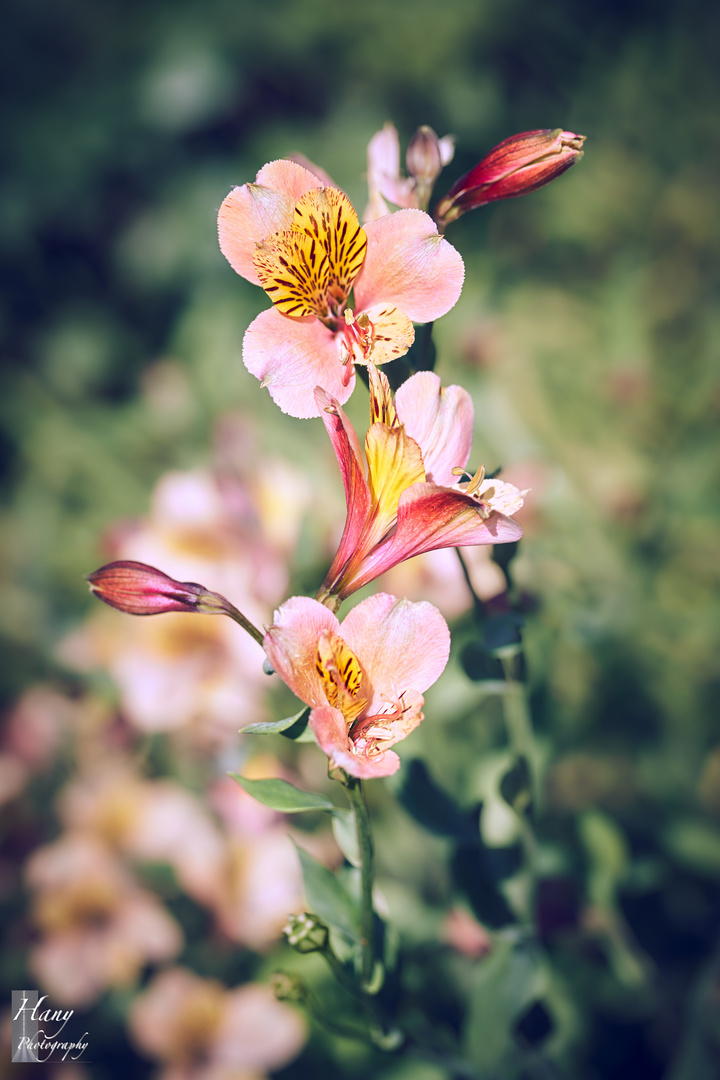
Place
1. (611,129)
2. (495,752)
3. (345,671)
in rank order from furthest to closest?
1. (611,129)
2. (495,752)
3. (345,671)

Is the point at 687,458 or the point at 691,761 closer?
the point at 691,761

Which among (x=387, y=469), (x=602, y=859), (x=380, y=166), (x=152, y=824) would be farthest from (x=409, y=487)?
(x=152, y=824)

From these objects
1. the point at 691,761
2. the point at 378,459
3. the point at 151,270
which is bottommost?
the point at 691,761

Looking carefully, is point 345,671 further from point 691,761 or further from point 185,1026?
point 691,761

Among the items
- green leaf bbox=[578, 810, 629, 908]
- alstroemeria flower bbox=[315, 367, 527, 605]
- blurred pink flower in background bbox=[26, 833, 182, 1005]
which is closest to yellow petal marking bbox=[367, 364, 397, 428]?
alstroemeria flower bbox=[315, 367, 527, 605]

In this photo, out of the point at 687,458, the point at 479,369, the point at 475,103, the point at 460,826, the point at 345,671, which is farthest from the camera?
the point at 475,103

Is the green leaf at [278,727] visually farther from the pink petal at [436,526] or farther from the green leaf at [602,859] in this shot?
the green leaf at [602,859]

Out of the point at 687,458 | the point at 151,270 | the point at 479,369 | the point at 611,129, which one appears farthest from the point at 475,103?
the point at 687,458
